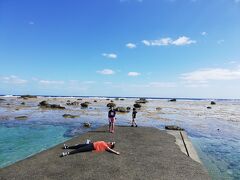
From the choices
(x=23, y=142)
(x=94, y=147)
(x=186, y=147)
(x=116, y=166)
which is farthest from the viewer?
(x=23, y=142)

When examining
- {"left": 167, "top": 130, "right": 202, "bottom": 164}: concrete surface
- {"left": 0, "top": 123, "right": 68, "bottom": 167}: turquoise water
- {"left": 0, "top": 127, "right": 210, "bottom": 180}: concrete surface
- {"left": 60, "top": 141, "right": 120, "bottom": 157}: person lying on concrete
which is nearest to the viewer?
{"left": 0, "top": 127, "right": 210, "bottom": 180}: concrete surface

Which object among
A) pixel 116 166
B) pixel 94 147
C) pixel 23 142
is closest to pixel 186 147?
pixel 94 147

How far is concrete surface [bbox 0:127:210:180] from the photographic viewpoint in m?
10.4

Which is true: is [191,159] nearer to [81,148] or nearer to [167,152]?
[167,152]

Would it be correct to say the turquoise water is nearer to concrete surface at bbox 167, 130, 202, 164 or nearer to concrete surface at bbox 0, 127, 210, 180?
concrete surface at bbox 0, 127, 210, 180

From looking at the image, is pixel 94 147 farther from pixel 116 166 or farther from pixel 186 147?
pixel 186 147

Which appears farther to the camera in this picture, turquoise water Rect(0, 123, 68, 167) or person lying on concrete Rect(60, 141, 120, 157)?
turquoise water Rect(0, 123, 68, 167)

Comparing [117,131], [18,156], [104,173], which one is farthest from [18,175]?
[117,131]

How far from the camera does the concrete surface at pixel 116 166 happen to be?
34.2ft

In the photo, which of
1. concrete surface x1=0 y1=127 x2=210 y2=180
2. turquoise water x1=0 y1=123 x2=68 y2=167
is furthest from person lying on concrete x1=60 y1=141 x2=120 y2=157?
turquoise water x1=0 y1=123 x2=68 y2=167

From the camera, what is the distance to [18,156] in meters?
16.7

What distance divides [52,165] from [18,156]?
6437 millimetres

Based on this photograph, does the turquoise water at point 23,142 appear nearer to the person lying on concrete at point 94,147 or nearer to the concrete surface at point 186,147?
the person lying on concrete at point 94,147

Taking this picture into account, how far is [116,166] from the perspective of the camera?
11.7 metres
